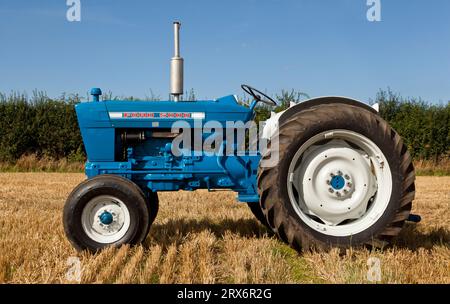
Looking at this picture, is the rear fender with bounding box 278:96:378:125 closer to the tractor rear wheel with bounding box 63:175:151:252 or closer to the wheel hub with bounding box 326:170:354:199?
the wheel hub with bounding box 326:170:354:199

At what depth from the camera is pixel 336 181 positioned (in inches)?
145

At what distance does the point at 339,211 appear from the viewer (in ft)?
12.1

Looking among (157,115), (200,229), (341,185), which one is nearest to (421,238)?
(341,185)

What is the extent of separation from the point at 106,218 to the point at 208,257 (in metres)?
1.03

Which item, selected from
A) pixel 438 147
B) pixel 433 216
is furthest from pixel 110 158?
pixel 438 147

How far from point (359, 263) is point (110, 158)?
8.69 ft

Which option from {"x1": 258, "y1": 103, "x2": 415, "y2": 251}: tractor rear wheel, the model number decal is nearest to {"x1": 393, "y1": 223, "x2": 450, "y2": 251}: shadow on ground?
{"x1": 258, "y1": 103, "x2": 415, "y2": 251}: tractor rear wheel

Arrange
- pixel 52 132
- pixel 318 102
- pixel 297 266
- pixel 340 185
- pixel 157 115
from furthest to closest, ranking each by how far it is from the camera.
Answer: pixel 52 132, pixel 157 115, pixel 318 102, pixel 340 185, pixel 297 266

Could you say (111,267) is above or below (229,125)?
below

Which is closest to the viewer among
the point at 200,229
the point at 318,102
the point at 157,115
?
the point at 318,102

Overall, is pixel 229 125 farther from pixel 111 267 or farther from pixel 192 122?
pixel 111 267

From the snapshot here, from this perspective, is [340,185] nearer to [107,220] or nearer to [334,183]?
[334,183]

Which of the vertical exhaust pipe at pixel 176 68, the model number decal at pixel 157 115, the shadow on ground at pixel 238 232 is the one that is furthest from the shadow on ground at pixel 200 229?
the vertical exhaust pipe at pixel 176 68

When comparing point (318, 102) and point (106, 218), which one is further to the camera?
point (318, 102)
